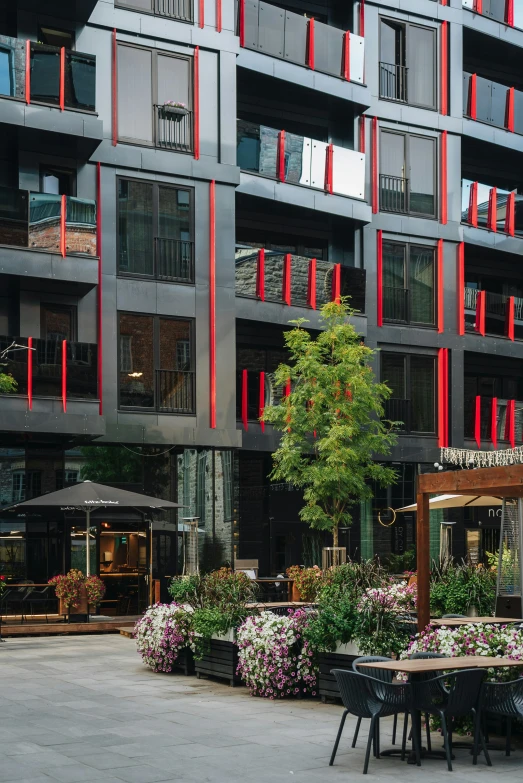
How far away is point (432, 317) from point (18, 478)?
14172 mm

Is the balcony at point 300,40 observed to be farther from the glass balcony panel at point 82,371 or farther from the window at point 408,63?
the glass balcony panel at point 82,371

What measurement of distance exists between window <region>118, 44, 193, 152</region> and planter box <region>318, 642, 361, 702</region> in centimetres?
1756

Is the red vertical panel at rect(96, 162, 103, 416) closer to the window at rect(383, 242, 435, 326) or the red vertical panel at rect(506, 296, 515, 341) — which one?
the window at rect(383, 242, 435, 326)

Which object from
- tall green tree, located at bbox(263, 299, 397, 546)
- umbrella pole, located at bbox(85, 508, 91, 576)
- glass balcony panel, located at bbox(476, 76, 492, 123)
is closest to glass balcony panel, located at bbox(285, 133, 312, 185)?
tall green tree, located at bbox(263, 299, 397, 546)

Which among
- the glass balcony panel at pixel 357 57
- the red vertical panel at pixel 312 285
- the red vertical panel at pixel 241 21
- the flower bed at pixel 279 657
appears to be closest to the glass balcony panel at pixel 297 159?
the red vertical panel at pixel 312 285

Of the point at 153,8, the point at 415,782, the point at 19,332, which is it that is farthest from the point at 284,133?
the point at 415,782

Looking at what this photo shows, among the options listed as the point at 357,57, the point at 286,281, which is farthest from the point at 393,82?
the point at 286,281

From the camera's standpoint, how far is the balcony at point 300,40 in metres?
32.7

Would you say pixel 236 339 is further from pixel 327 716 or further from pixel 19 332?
pixel 327 716

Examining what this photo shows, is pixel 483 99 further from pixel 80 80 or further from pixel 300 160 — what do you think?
pixel 80 80

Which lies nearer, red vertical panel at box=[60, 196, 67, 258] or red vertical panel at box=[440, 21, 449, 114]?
red vertical panel at box=[60, 196, 67, 258]

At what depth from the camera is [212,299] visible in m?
30.2

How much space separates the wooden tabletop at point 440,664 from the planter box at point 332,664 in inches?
93.3

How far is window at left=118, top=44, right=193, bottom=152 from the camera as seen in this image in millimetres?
29797
